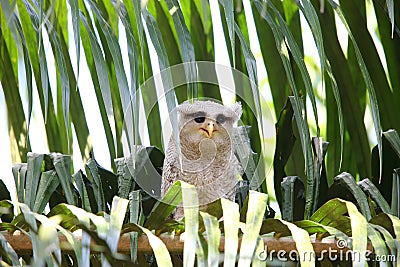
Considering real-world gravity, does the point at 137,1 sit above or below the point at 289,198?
above

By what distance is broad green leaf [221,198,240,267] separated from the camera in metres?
0.53

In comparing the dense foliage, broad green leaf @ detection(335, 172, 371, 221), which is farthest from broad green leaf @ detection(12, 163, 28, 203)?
broad green leaf @ detection(335, 172, 371, 221)

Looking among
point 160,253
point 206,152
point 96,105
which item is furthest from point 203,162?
point 160,253

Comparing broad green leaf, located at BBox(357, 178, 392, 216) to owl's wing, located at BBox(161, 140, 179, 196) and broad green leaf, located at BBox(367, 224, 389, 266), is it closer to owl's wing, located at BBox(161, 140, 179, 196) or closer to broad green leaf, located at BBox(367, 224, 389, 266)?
broad green leaf, located at BBox(367, 224, 389, 266)

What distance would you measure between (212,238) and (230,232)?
0.01 m

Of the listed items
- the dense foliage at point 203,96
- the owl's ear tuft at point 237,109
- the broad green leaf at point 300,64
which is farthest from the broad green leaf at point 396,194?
the owl's ear tuft at point 237,109

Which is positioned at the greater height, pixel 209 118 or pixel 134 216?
pixel 209 118

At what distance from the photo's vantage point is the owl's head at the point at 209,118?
0.84 meters

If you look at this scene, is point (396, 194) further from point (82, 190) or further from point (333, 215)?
point (82, 190)

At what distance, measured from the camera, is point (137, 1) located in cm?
59

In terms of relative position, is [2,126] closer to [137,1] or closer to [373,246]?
[137,1]

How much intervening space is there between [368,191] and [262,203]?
0.56 ft

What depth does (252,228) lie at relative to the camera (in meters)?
0.56

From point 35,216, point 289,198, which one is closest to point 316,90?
point 289,198
